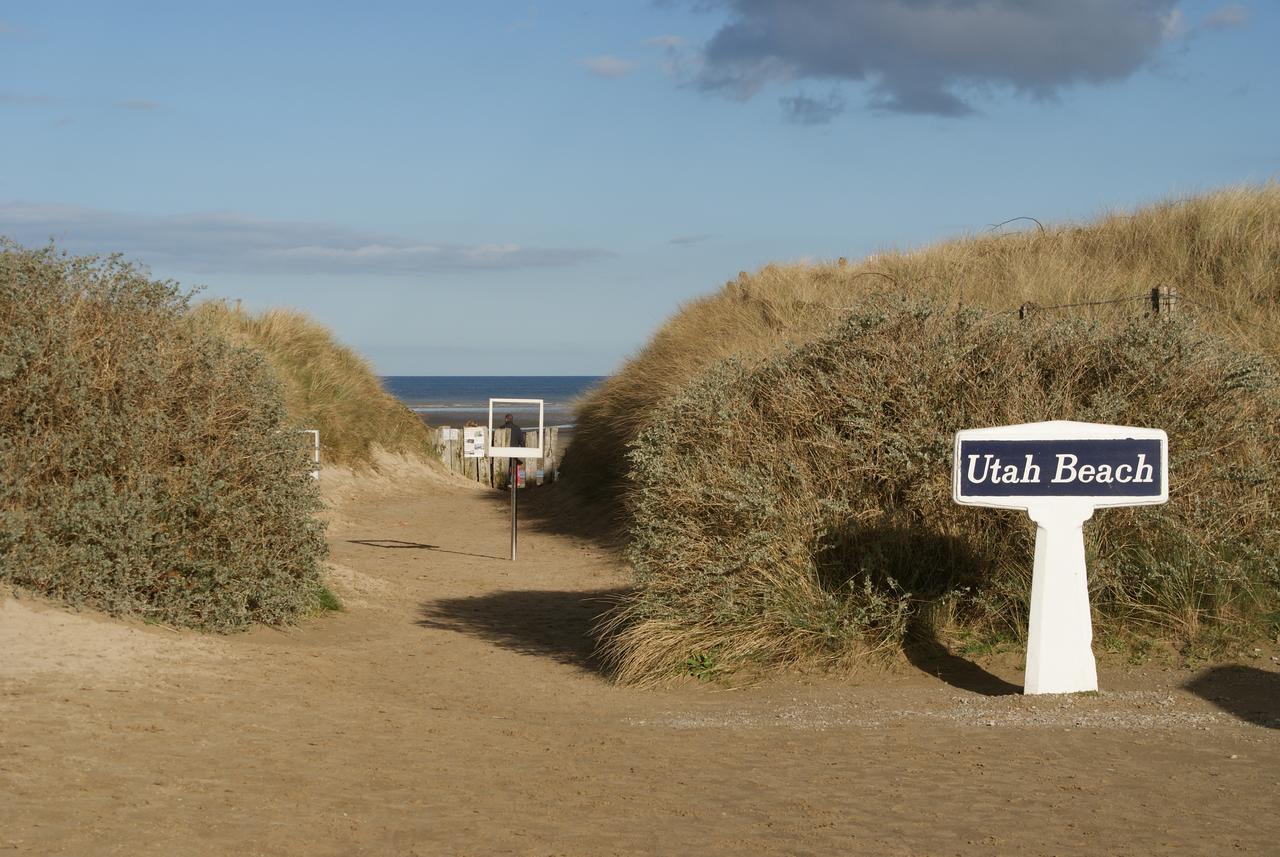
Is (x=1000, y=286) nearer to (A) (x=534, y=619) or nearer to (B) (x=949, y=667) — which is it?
(A) (x=534, y=619)

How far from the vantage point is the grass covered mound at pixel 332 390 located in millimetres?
24281

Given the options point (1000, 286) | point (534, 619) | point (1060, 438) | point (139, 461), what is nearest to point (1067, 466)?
point (1060, 438)

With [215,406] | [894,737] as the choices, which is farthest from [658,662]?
[215,406]

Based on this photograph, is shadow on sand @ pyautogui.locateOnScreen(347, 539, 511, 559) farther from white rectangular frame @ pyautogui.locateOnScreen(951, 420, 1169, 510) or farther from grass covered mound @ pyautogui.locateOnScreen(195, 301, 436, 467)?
white rectangular frame @ pyautogui.locateOnScreen(951, 420, 1169, 510)

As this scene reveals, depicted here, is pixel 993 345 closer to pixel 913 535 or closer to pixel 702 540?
pixel 913 535

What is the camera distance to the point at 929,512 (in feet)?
28.9

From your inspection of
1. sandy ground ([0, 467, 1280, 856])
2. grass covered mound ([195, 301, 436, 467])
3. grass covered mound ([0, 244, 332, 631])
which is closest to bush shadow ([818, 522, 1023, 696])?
sandy ground ([0, 467, 1280, 856])

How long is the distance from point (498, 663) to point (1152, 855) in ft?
20.4

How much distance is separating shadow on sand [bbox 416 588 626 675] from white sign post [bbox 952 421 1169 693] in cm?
356

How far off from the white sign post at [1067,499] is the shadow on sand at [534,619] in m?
3.56

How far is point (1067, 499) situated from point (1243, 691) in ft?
4.86

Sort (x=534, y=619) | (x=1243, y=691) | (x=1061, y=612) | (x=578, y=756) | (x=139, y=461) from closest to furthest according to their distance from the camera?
(x=578, y=756) < (x=1243, y=691) < (x=1061, y=612) < (x=139, y=461) < (x=534, y=619)

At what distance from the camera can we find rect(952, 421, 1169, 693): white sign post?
7.26 meters

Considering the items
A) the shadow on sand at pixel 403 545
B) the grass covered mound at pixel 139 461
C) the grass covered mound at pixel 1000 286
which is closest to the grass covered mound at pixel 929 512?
the grass covered mound at pixel 1000 286
